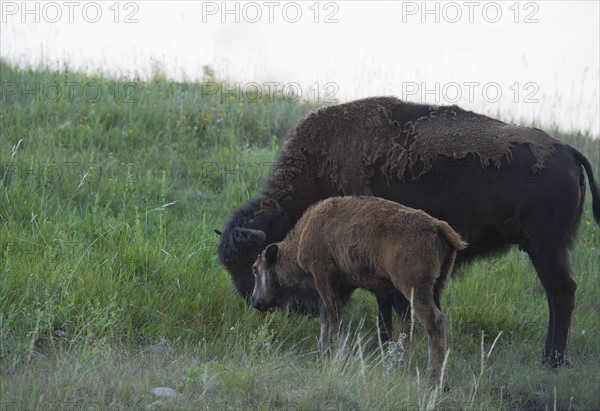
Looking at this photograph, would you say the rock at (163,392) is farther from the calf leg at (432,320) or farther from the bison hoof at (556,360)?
the bison hoof at (556,360)

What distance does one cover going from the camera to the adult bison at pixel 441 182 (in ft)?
22.2

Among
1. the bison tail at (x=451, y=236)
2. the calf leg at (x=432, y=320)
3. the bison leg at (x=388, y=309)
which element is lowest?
the bison leg at (x=388, y=309)

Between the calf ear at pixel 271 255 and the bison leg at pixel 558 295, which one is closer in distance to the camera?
the calf ear at pixel 271 255

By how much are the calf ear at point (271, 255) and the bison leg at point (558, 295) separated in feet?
6.78

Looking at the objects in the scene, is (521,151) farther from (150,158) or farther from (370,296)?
(150,158)

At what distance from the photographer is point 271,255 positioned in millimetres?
6629

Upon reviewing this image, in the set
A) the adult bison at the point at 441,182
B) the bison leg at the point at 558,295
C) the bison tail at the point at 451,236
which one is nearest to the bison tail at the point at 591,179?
the adult bison at the point at 441,182

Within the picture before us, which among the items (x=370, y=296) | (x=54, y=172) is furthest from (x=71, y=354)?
(x=54, y=172)

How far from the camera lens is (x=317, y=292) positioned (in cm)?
669

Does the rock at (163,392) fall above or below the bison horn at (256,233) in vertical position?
below

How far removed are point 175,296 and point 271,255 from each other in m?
1.13

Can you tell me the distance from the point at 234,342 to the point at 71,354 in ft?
5.29

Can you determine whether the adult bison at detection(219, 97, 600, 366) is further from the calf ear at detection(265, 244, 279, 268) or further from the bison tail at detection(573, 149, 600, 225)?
the calf ear at detection(265, 244, 279, 268)

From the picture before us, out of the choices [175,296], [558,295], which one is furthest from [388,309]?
[175,296]
